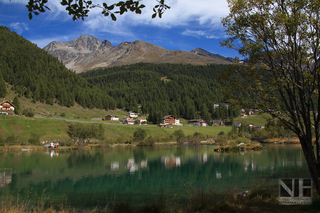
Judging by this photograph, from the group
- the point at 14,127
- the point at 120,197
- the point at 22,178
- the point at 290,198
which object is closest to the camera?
the point at 290,198

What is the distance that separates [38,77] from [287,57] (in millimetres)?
160441

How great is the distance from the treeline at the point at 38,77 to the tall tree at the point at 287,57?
128118 mm

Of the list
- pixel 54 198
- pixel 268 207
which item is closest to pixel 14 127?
pixel 54 198

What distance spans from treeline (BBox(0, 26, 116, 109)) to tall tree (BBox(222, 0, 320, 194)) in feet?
420

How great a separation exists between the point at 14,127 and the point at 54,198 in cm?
6471

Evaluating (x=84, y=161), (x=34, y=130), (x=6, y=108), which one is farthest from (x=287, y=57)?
(x=6, y=108)

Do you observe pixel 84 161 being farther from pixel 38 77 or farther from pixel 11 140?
pixel 38 77

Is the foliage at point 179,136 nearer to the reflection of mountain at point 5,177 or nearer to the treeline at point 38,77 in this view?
the reflection of mountain at point 5,177

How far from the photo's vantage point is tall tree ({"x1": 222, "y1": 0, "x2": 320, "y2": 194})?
939 centimetres

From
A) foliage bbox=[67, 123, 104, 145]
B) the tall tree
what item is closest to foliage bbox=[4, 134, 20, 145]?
foliage bbox=[67, 123, 104, 145]

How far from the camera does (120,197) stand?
15.7m

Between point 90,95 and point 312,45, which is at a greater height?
point 90,95

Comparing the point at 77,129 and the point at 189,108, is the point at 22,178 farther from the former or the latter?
the point at 189,108

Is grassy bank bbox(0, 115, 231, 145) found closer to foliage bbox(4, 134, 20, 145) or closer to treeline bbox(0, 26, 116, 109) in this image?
foliage bbox(4, 134, 20, 145)
